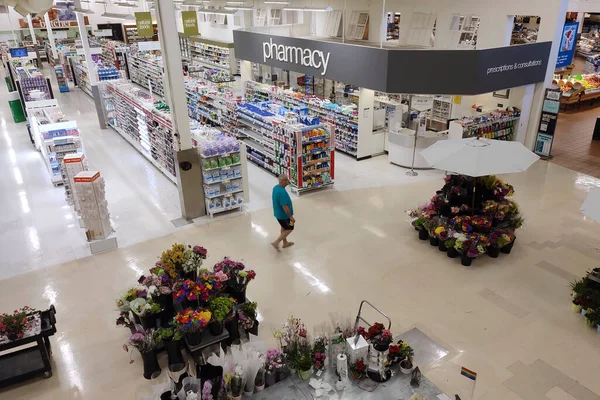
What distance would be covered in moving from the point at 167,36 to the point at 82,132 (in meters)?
9.83

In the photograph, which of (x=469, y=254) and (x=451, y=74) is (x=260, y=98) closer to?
(x=451, y=74)

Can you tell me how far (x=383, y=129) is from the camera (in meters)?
13.3

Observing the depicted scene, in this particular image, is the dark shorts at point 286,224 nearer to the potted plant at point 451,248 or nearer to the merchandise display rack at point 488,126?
the potted plant at point 451,248

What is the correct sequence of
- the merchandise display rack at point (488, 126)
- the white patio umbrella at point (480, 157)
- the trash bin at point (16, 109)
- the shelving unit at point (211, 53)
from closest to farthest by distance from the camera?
1. the white patio umbrella at point (480, 157)
2. the merchandise display rack at point (488, 126)
3. the trash bin at point (16, 109)
4. the shelving unit at point (211, 53)

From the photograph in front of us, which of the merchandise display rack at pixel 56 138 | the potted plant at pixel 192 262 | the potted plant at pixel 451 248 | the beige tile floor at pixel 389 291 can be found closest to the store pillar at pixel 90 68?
the merchandise display rack at pixel 56 138

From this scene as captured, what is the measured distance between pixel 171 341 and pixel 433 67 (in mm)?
8690

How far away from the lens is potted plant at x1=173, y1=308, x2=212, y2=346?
4984 millimetres

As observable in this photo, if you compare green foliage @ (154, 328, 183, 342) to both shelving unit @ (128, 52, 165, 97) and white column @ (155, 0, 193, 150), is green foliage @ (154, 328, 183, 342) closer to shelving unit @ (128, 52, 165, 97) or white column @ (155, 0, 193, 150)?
white column @ (155, 0, 193, 150)

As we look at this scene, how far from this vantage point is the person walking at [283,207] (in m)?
7.88

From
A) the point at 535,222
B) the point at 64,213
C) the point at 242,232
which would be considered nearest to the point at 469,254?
the point at 535,222

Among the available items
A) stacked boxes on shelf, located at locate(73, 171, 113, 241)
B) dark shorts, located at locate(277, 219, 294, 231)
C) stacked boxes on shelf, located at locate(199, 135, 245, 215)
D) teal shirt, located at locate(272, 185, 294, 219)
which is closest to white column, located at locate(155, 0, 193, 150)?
stacked boxes on shelf, located at locate(199, 135, 245, 215)

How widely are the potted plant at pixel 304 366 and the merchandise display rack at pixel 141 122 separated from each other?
25.1 feet

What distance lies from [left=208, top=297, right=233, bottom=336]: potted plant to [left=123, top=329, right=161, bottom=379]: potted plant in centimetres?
71

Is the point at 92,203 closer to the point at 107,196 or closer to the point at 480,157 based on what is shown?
the point at 107,196
